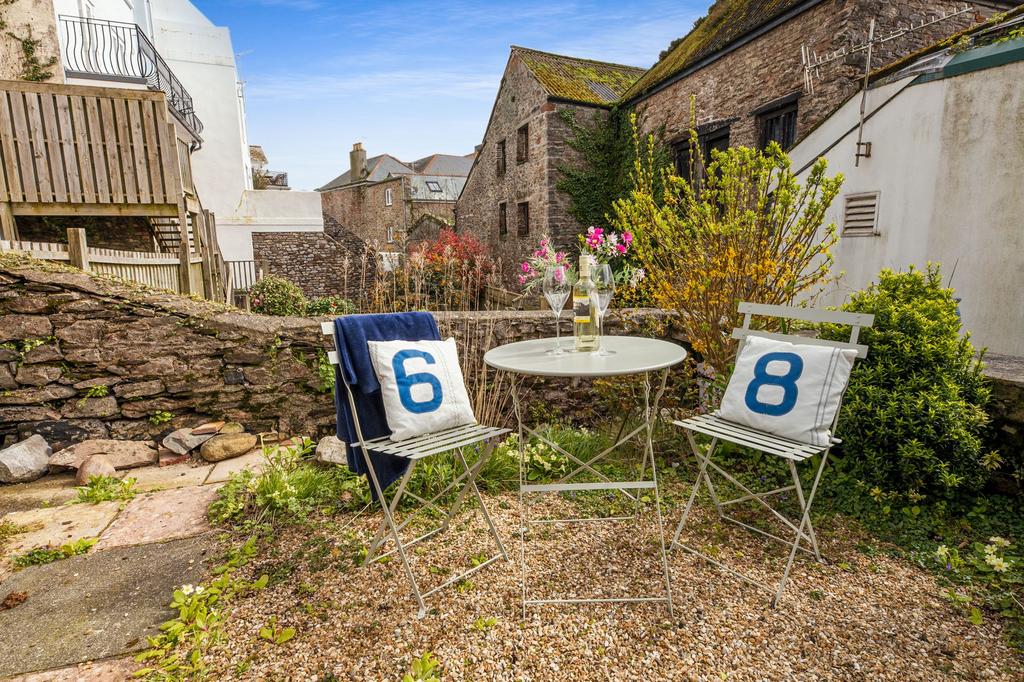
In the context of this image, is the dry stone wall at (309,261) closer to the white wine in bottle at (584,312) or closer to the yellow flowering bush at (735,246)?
the yellow flowering bush at (735,246)

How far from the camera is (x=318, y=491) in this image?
9.66 feet

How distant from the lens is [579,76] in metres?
14.1

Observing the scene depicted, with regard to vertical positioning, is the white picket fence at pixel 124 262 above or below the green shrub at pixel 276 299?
above

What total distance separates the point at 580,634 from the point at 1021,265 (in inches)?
190

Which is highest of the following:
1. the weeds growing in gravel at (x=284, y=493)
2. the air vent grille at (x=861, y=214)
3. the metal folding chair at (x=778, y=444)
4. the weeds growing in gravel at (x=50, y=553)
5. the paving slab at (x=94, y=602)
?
the air vent grille at (x=861, y=214)

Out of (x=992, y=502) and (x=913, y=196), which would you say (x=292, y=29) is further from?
(x=992, y=502)

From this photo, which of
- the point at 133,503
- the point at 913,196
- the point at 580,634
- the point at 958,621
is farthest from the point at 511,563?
the point at 913,196

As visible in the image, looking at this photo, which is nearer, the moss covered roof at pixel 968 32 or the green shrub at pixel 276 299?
the moss covered roof at pixel 968 32

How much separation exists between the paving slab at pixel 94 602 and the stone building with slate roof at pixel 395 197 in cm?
1915

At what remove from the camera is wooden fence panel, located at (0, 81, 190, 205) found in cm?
505

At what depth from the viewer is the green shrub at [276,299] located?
925 cm

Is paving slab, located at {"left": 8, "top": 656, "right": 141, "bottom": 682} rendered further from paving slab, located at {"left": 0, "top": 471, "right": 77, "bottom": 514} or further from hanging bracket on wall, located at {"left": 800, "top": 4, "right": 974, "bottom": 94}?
hanging bracket on wall, located at {"left": 800, "top": 4, "right": 974, "bottom": 94}

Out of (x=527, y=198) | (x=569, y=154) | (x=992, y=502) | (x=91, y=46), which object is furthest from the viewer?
→ (x=527, y=198)

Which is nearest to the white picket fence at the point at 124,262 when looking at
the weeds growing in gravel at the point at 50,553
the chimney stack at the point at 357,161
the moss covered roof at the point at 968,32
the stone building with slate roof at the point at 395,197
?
the weeds growing in gravel at the point at 50,553
